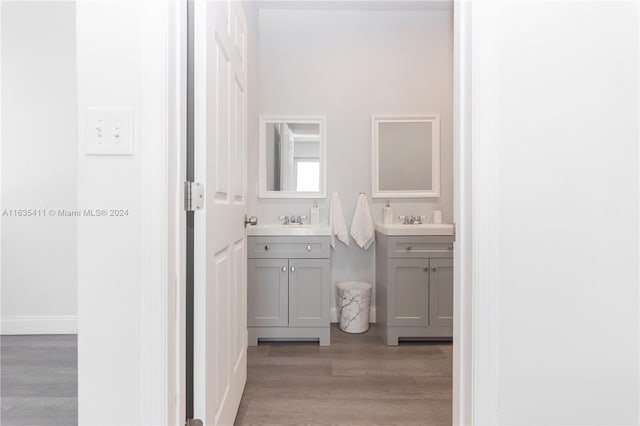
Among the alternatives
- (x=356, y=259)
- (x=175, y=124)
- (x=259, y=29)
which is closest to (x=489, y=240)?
(x=175, y=124)

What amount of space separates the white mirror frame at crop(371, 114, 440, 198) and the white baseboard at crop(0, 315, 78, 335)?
268 cm

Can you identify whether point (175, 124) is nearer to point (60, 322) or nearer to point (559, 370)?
point (559, 370)

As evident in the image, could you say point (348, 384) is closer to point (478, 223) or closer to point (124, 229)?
point (478, 223)

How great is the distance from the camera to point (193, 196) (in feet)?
3.51

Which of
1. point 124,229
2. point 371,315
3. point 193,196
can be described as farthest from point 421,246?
point 124,229

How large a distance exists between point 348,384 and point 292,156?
1925 mm

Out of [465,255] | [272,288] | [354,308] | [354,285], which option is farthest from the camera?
[354,285]

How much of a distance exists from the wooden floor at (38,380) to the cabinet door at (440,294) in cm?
224

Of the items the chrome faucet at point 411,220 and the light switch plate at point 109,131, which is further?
the chrome faucet at point 411,220

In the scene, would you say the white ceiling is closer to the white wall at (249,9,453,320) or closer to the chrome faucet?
the white wall at (249,9,453,320)

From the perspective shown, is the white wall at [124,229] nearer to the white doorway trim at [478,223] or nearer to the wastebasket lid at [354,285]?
the white doorway trim at [478,223]

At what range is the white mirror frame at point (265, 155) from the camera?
10.2 ft

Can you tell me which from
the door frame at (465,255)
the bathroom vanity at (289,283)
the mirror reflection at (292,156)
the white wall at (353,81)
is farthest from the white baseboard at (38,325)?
the door frame at (465,255)

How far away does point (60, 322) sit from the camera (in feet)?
8.81
